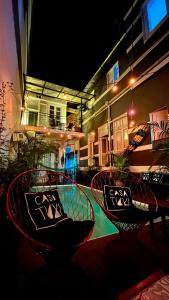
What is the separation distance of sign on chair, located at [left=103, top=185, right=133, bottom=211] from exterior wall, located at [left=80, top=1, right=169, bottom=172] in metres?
2.63

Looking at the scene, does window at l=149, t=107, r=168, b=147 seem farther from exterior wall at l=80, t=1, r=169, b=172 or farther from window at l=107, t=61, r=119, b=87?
window at l=107, t=61, r=119, b=87

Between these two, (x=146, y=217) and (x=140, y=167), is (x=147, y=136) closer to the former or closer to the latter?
(x=140, y=167)

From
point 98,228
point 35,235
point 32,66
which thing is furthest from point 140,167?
point 32,66

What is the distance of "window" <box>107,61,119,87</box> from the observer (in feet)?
20.9

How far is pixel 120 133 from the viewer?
19.1 feet

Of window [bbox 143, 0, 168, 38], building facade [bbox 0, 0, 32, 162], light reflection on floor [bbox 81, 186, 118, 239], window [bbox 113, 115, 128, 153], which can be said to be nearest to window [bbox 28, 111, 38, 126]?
building facade [bbox 0, 0, 32, 162]

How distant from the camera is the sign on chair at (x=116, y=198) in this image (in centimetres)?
173

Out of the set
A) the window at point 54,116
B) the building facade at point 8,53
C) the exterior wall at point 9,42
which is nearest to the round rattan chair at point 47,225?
the building facade at point 8,53

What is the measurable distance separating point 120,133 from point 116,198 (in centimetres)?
432

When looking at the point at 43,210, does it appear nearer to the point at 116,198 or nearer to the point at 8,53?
the point at 116,198

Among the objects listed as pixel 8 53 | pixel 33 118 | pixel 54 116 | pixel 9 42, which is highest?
pixel 54 116

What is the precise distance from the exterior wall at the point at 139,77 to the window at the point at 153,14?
158 mm

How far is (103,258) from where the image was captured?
143cm

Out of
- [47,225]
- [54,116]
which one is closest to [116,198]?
[47,225]
